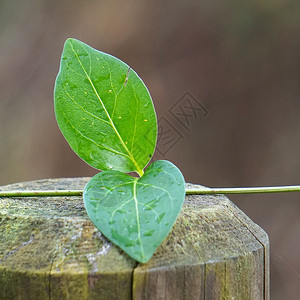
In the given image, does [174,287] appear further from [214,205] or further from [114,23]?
[114,23]

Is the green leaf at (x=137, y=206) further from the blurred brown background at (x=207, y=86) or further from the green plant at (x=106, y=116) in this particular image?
the blurred brown background at (x=207, y=86)

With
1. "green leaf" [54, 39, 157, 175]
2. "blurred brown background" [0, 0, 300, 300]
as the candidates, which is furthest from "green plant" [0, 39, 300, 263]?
"blurred brown background" [0, 0, 300, 300]

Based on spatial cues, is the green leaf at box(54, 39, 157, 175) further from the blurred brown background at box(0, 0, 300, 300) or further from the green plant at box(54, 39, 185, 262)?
the blurred brown background at box(0, 0, 300, 300)

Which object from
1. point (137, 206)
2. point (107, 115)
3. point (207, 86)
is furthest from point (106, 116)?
point (207, 86)

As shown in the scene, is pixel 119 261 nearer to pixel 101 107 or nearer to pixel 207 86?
pixel 101 107

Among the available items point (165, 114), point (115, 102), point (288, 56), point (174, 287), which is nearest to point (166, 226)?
point (174, 287)

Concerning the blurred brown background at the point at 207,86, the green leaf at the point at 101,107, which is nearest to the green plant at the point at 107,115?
the green leaf at the point at 101,107
